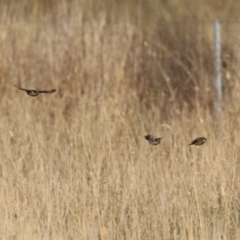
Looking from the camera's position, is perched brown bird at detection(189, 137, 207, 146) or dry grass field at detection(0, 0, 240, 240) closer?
dry grass field at detection(0, 0, 240, 240)

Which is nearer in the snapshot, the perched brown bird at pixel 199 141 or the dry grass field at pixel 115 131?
the dry grass field at pixel 115 131

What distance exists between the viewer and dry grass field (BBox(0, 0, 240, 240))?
483 cm

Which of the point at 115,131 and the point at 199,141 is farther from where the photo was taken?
the point at 115,131

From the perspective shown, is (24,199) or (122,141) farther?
(122,141)

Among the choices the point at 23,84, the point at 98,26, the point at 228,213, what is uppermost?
the point at 98,26

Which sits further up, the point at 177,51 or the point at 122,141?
the point at 177,51

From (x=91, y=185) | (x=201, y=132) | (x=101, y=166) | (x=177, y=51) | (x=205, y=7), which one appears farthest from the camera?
(x=205, y=7)

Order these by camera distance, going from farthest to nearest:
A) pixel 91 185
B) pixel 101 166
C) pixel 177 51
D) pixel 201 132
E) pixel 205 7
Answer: pixel 205 7
pixel 177 51
pixel 201 132
pixel 101 166
pixel 91 185

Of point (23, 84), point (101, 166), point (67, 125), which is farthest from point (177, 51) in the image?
point (101, 166)

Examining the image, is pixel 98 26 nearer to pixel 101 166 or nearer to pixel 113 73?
pixel 113 73

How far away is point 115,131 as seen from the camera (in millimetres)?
7102

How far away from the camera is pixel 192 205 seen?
4.91m

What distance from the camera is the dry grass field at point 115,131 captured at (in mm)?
4828

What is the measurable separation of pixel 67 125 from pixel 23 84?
155cm
